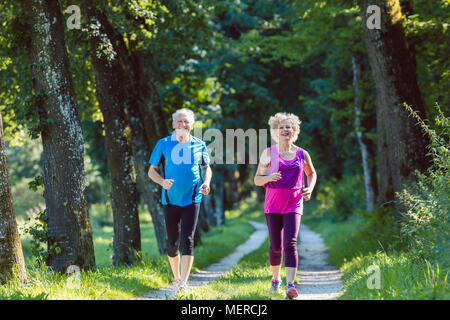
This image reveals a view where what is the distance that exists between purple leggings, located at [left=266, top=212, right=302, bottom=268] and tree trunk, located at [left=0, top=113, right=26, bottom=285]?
3315 mm

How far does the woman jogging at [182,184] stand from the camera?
22.6 feet

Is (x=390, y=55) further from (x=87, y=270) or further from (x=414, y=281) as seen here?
(x=87, y=270)

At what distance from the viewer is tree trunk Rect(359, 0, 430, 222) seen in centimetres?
962

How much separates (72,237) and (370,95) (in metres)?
10.4

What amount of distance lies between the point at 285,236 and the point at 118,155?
515 cm

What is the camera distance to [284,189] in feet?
21.2

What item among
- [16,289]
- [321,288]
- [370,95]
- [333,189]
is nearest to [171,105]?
[370,95]

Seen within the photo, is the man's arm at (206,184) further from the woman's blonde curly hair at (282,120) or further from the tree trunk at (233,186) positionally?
the tree trunk at (233,186)

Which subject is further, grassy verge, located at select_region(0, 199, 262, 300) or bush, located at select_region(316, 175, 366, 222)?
bush, located at select_region(316, 175, 366, 222)

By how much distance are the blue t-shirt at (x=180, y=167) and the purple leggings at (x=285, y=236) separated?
1.13 m

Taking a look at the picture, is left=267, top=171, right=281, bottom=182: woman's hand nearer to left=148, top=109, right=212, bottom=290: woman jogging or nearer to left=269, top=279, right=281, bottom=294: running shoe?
left=148, top=109, right=212, bottom=290: woman jogging

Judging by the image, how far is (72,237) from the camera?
792 centimetres

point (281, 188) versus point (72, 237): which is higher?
point (281, 188)

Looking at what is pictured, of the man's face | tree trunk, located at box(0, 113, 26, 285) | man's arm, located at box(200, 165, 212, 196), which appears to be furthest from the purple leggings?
tree trunk, located at box(0, 113, 26, 285)
